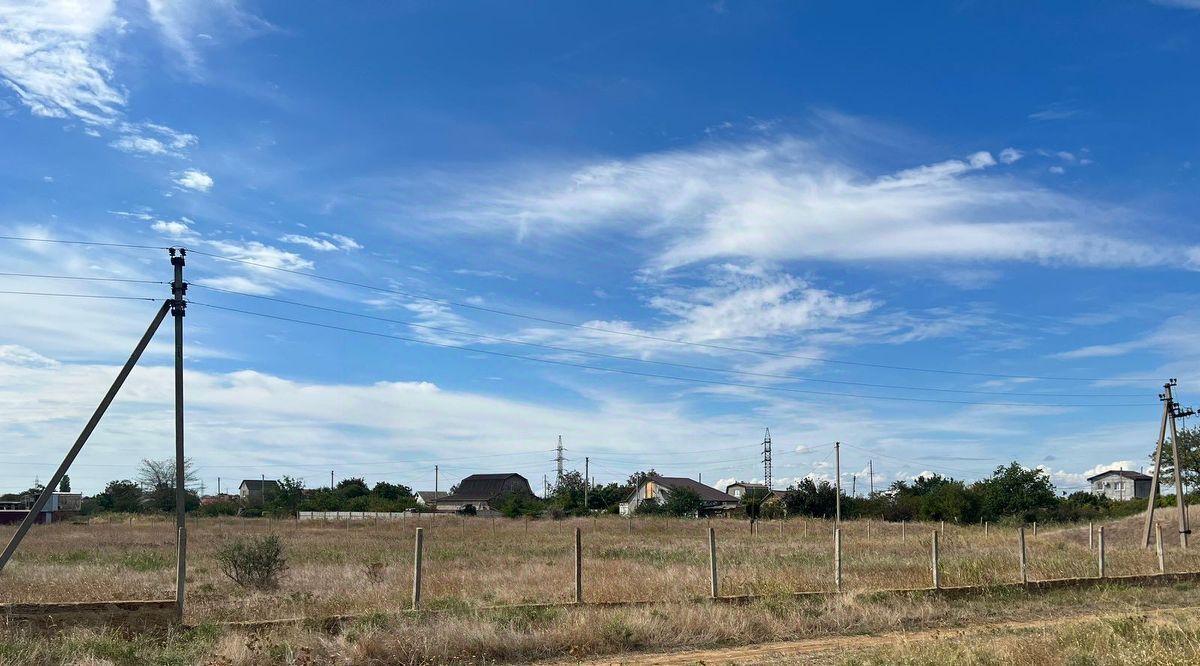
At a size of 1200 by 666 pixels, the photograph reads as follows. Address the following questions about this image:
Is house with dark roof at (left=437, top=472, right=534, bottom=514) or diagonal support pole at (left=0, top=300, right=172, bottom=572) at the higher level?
diagonal support pole at (left=0, top=300, right=172, bottom=572)

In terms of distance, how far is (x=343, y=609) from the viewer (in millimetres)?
15227

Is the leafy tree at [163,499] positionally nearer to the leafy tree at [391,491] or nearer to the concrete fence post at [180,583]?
the leafy tree at [391,491]

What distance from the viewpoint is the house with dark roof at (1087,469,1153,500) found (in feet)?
407

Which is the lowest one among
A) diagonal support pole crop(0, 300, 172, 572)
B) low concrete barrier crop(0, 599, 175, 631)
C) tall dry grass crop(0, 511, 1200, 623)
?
tall dry grass crop(0, 511, 1200, 623)

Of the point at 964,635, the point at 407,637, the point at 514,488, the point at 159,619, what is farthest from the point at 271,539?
A: the point at 514,488

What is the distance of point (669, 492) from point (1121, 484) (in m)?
71.6

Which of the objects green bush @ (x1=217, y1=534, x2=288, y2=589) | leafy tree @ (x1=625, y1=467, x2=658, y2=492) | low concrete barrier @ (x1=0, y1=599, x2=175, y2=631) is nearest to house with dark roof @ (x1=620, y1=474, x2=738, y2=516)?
leafy tree @ (x1=625, y1=467, x2=658, y2=492)

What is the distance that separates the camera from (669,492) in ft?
318

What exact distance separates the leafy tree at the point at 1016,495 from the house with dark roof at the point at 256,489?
80.1m

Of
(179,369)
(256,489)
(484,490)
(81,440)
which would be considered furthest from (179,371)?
(256,489)

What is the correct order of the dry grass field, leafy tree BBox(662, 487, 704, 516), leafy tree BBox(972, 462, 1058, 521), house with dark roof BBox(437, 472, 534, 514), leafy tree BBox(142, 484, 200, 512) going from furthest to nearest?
house with dark roof BBox(437, 472, 534, 514)
leafy tree BBox(142, 484, 200, 512)
leafy tree BBox(662, 487, 704, 516)
leafy tree BBox(972, 462, 1058, 521)
the dry grass field

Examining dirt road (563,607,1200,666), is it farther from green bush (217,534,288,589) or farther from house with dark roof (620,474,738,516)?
house with dark roof (620,474,738,516)

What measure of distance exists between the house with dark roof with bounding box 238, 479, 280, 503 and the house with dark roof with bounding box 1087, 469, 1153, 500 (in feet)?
354

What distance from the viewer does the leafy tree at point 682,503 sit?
85.0 metres
